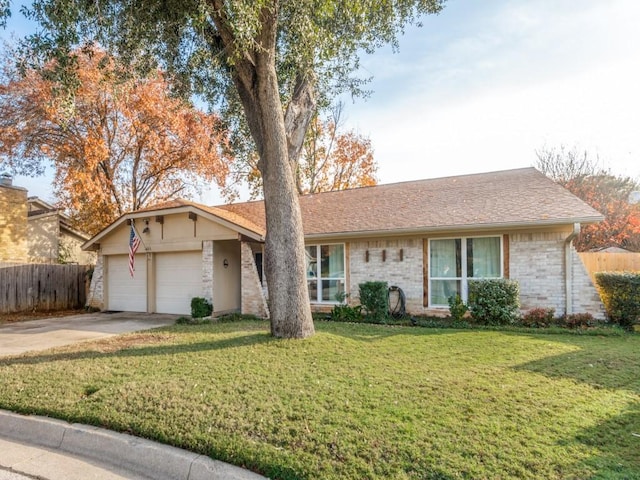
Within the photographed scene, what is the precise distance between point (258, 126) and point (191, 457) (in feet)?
20.1

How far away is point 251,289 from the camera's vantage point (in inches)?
473

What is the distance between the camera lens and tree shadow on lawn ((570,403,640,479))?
2912mm

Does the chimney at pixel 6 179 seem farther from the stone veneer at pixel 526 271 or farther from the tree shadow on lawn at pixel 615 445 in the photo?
the tree shadow on lawn at pixel 615 445

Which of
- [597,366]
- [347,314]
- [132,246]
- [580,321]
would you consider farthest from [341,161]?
[597,366]

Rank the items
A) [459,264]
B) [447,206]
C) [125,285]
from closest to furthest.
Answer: [459,264]
[447,206]
[125,285]

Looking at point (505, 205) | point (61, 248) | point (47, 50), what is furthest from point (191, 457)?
point (61, 248)

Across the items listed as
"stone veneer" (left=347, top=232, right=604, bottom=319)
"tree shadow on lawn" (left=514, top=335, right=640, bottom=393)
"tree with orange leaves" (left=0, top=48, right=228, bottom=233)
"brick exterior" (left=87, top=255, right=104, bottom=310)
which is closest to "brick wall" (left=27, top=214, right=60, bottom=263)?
"tree with orange leaves" (left=0, top=48, right=228, bottom=233)

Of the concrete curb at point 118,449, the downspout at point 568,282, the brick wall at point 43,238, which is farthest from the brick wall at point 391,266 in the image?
the brick wall at point 43,238

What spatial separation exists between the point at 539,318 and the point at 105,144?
63.4 ft

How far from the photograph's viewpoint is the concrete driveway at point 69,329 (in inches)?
325

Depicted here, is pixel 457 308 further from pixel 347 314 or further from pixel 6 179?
pixel 6 179

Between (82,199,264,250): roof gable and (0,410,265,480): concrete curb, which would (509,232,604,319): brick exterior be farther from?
(0,410,265,480): concrete curb

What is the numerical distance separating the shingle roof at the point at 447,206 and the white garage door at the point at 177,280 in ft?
9.04

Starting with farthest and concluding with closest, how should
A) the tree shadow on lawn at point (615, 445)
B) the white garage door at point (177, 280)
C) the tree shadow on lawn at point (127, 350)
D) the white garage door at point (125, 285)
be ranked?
the white garage door at point (125, 285)
the white garage door at point (177, 280)
the tree shadow on lawn at point (127, 350)
the tree shadow on lawn at point (615, 445)
